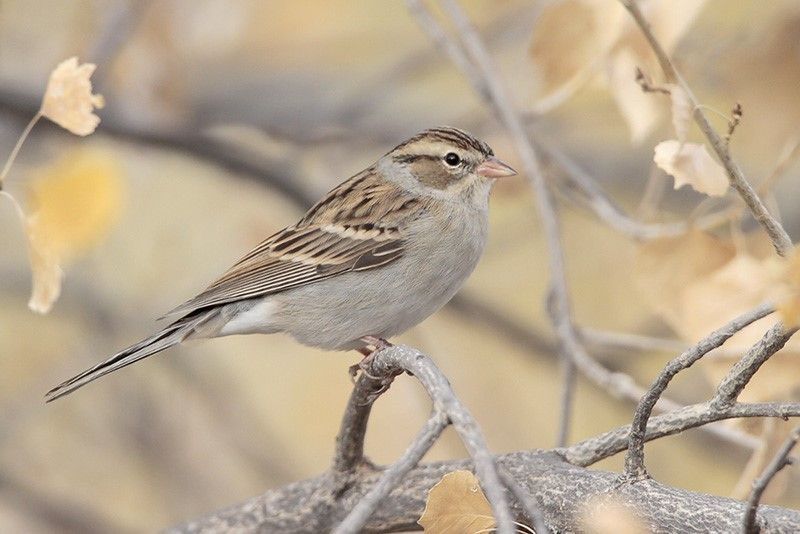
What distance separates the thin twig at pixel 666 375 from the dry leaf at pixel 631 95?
3.09ft

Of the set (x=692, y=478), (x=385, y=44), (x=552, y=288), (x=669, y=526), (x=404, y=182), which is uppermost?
(x=385, y=44)

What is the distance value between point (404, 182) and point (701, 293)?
125 cm

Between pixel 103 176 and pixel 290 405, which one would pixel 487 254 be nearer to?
pixel 290 405

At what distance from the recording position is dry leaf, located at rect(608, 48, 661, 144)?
8.48 ft

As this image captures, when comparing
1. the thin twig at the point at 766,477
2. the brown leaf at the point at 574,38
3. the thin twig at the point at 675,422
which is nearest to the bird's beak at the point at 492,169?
the brown leaf at the point at 574,38

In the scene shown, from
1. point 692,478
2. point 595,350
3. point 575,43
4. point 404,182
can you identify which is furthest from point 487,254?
point 575,43

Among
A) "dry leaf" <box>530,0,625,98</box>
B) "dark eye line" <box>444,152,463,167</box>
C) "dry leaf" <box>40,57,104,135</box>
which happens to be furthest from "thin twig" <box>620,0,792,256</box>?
"dark eye line" <box>444,152,463,167</box>

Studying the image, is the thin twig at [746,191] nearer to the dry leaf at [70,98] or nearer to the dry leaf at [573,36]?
the dry leaf at [573,36]

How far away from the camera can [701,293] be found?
7.72 ft

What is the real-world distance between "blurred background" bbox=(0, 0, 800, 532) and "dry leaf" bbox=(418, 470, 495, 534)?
210cm

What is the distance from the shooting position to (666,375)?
1.67 m

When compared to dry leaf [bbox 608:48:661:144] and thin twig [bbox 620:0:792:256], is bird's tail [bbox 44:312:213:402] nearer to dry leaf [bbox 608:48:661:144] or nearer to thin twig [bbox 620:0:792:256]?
dry leaf [bbox 608:48:661:144]

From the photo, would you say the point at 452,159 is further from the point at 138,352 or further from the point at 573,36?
the point at 138,352

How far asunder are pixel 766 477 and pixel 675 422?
59cm
